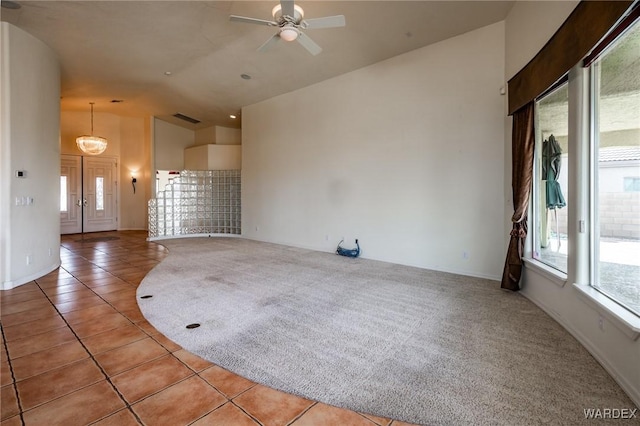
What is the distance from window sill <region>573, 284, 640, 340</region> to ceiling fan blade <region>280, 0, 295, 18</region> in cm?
394

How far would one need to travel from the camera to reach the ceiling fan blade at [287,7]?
10.4ft

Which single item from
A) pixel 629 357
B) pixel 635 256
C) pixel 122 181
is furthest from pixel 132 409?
pixel 122 181

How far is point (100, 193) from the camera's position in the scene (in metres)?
9.88

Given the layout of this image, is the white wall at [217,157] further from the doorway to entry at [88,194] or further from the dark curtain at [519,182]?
the dark curtain at [519,182]

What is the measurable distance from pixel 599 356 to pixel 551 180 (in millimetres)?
1983

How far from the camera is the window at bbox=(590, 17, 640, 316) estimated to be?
85.6 inches

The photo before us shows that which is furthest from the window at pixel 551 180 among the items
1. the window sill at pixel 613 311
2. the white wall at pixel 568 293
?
the window sill at pixel 613 311

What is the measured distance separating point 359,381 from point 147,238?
827 centimetres

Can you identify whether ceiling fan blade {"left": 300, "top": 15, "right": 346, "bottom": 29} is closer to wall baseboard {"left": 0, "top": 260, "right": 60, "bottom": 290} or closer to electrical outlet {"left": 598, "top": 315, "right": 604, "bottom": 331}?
electrical outlet {"left": 598, "top": 315, "right": 604, "bottom": 331}

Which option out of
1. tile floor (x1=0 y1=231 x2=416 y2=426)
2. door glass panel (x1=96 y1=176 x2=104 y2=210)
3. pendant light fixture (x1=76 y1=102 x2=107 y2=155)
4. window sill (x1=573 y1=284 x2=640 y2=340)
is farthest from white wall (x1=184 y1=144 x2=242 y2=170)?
window sill (x1=573 y1=284 x2=640 y2=340)

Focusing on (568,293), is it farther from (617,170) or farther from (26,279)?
(26,279)

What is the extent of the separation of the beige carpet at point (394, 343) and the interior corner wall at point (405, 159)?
0.85 metres

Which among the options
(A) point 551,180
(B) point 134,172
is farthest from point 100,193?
(A) point 551,180

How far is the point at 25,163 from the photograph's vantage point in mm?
4301
